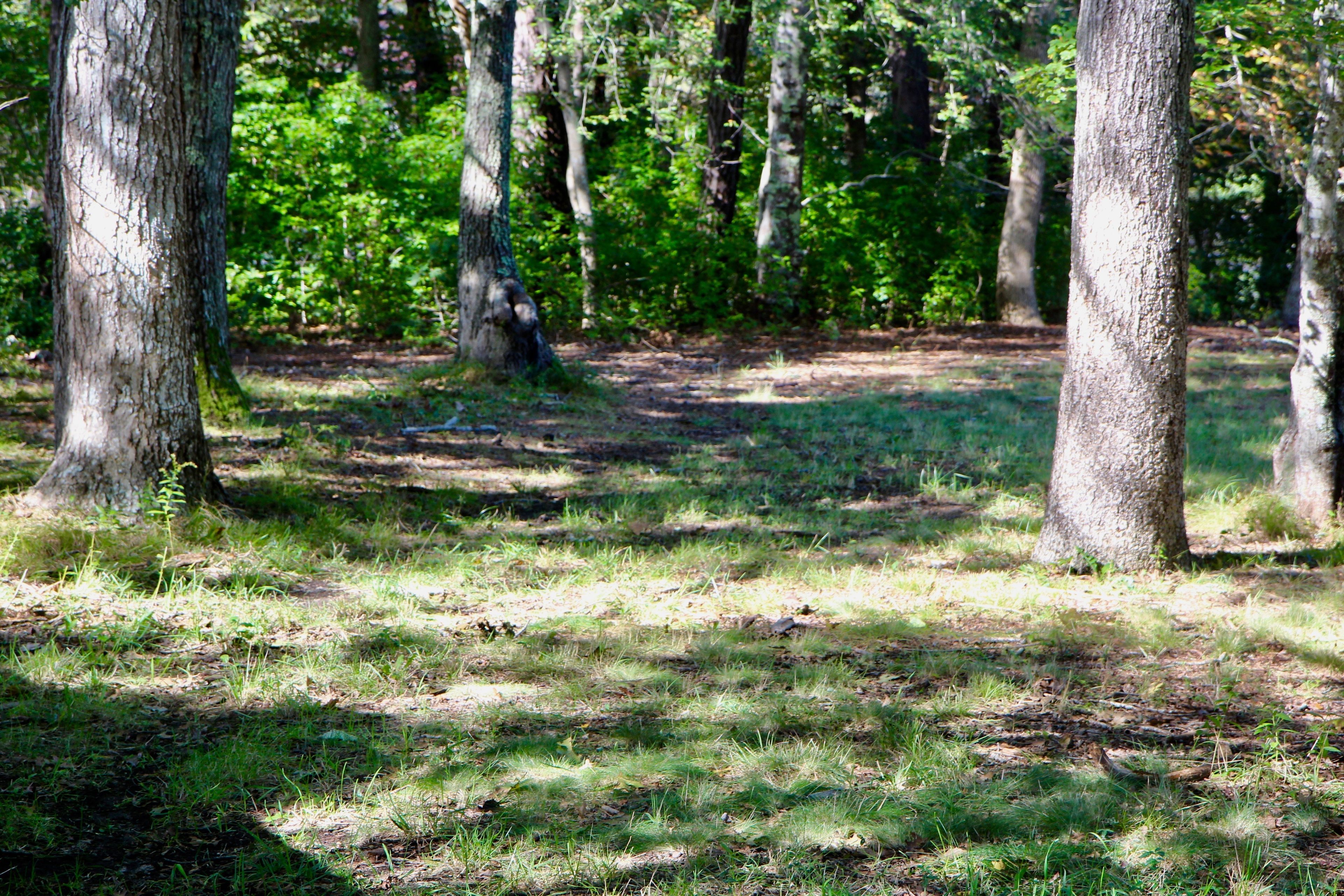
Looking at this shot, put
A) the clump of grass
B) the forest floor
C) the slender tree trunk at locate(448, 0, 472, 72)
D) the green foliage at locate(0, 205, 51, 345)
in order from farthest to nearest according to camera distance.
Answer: the slender tree trunk at locate(448, 0, 472, 72) < the green foliage at locate(0, 205, 51, 345) < the clump of grass < the forest floor

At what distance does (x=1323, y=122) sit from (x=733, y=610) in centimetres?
407

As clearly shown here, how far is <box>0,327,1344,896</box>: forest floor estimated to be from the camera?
9.61 feet

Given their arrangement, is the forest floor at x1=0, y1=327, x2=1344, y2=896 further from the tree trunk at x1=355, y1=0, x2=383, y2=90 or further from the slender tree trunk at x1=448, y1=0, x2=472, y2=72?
the tree trunk at x1=355, y1=0, x2=383, y2=90

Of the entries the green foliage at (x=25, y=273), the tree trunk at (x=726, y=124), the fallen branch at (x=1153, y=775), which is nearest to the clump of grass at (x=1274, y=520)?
the fallen branch at (x=1153, y=775)

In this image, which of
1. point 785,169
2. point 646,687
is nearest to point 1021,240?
point 785,169

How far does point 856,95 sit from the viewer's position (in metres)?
22.5

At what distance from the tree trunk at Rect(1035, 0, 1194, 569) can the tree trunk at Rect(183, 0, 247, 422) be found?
5017 millimetres

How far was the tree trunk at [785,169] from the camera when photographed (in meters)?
15.3

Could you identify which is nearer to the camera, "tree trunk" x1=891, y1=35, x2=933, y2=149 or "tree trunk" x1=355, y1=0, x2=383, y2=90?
"tree trunk" x1=355, y1=0, x2=383, y2=90

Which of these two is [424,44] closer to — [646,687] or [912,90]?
[912,90]

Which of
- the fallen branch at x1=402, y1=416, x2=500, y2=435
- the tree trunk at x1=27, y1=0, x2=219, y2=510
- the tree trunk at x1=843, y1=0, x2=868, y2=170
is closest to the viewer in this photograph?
the tree trunk at x1=27, y1=0, x2=219, y2=510

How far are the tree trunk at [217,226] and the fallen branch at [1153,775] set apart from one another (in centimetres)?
577

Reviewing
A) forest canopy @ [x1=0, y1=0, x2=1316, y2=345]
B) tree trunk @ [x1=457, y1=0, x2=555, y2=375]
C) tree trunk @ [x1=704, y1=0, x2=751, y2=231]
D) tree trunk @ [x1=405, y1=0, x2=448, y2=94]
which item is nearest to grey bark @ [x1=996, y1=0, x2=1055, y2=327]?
forest canopy @ [x1=0, y1=0, x2=1316, y2=345]

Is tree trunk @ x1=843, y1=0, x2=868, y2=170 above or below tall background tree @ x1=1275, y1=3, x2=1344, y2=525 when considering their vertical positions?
above
